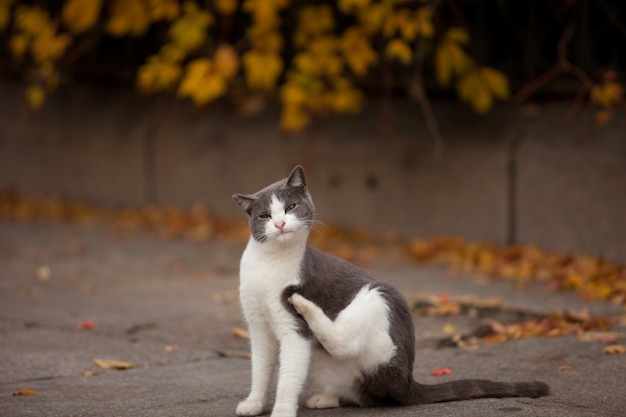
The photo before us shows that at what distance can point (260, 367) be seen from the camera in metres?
4.30

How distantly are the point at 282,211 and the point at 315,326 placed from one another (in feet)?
1.58

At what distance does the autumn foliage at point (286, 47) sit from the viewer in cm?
811

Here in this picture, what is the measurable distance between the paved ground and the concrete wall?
0.87 meters

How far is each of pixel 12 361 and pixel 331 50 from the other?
430 cm

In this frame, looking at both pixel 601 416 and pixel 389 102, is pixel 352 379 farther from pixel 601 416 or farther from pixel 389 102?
pixel 389 102

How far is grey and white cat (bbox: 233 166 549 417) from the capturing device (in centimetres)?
411

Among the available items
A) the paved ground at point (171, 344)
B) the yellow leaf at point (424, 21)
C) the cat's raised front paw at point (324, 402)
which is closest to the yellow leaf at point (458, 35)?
the yellow leaf at point (424, 21)

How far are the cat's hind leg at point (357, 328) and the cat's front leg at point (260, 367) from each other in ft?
0.82

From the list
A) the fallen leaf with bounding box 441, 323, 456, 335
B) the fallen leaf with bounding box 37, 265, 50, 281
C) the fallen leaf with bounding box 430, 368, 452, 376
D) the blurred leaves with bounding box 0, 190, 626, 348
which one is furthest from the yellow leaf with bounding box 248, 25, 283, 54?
the fallen leaf with bounding box 430, 368, 452, 376

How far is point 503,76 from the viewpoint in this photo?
8141 millimetres

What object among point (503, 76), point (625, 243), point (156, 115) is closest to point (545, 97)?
point (503, 76)

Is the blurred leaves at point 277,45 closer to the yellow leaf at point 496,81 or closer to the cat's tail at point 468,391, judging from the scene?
the yellow leaf at point 496,81

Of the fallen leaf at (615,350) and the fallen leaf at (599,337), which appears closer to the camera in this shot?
the fallen leaf at (615,350)

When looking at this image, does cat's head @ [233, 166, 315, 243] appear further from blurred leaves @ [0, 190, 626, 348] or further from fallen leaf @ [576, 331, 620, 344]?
fallen leaf @ [576, 331, 620, 344]
